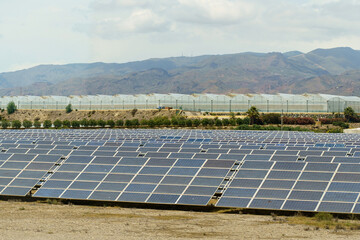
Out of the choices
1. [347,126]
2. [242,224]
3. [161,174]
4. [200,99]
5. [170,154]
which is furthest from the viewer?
[200,99]

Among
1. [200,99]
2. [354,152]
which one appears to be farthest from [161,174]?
[200,99]

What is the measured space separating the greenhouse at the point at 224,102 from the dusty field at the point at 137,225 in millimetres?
105788

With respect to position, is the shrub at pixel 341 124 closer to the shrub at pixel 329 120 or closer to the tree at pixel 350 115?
the shrub at pixel 329 120

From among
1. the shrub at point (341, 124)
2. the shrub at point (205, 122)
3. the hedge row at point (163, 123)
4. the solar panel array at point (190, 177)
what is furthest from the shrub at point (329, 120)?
the solar panel array at point (190, 177)

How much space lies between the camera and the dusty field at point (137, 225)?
2406cm

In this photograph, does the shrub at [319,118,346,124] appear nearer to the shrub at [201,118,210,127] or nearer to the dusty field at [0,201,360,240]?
the shrub at [201,118,210,127]

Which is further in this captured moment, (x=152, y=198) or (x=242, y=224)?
(x=152, y=198)

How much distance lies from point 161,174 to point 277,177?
6489 millimetres

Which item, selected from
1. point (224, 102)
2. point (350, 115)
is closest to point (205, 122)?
point (224, 102)

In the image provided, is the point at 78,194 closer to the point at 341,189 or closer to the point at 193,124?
the point at 341,189

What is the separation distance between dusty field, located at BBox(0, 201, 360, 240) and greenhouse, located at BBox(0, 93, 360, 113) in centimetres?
10579

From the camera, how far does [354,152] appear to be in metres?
39.9

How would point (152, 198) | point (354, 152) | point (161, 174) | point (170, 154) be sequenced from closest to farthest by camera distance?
point (152, 198) < point (161, 174) < point (170, 154) < point (354, 152)

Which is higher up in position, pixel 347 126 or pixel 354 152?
pixel 354 152
